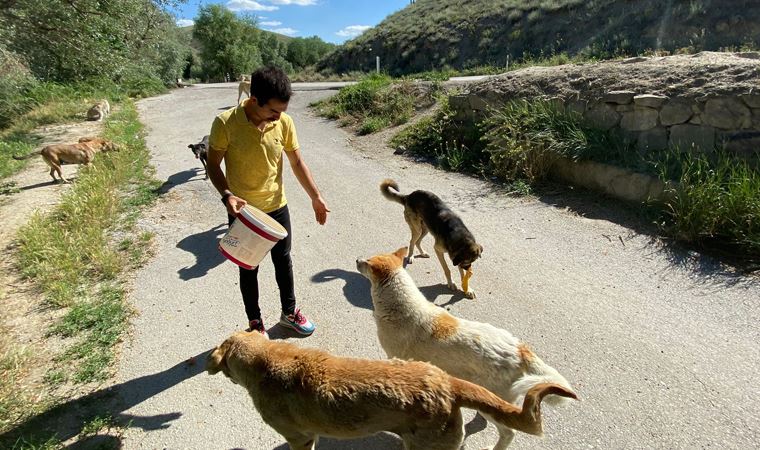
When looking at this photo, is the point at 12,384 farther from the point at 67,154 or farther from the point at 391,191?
the point at 67,154

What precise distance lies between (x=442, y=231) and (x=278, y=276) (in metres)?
1.80

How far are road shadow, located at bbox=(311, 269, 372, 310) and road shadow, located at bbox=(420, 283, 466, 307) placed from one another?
626 millimetres

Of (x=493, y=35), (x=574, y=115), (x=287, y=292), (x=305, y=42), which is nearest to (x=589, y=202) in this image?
(x=574, y=115)

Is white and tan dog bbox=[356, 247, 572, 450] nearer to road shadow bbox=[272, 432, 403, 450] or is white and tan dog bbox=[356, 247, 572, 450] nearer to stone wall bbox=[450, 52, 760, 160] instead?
road shadow bbox=[272, 432, 403, 450]

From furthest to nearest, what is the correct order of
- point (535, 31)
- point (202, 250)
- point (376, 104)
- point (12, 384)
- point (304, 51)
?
point (304, 51)
point (535, 31)
point (376, 104)
point (202, 250)
point (12, 384)

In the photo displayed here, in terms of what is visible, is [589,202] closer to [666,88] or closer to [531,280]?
[666,88]

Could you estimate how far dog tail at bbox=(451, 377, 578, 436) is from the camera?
6.36 feet

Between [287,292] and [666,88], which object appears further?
[666,88]

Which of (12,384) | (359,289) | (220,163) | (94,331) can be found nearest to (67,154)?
(94,331)

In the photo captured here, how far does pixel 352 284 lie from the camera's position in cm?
472

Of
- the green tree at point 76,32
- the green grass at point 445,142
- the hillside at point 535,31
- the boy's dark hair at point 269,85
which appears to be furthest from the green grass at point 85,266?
the hillside at point 535,31

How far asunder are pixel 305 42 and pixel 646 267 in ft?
240

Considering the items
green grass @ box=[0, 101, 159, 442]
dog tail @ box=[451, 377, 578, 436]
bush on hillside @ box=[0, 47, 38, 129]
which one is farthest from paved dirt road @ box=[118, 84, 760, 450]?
bush on hillside @ box=[0, 47, 38, 129]

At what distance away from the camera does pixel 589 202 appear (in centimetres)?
638
